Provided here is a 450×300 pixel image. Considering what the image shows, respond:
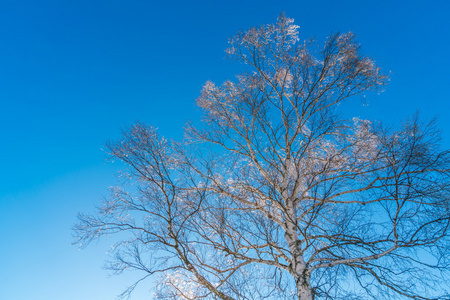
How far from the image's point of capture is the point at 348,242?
4.23m

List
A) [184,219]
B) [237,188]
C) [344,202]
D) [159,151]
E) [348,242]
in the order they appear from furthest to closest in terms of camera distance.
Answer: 1. [237,188]
2. [344,202]
3. [159,151]
4. [184,219]
5. [348,242]

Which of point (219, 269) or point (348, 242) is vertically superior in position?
point (219, 269)

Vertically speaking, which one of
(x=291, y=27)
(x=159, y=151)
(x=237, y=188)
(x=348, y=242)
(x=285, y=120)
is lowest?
(x=348, y=242)

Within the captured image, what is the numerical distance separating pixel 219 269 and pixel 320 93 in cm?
431

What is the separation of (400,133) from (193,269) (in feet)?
13.4

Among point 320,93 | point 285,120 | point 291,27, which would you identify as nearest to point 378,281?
point 285,120

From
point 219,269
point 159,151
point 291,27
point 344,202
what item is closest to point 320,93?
point 291,27

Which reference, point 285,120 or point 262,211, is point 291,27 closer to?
point 285,120

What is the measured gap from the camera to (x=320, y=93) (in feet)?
20.3

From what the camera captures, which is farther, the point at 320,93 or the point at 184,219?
the point at 320,93

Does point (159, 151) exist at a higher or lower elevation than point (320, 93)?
lower

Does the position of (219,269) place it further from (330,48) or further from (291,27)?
(291,27)

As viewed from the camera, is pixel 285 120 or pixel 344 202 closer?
pixel 344 202

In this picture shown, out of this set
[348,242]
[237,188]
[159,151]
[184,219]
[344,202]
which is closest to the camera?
[348,242]
